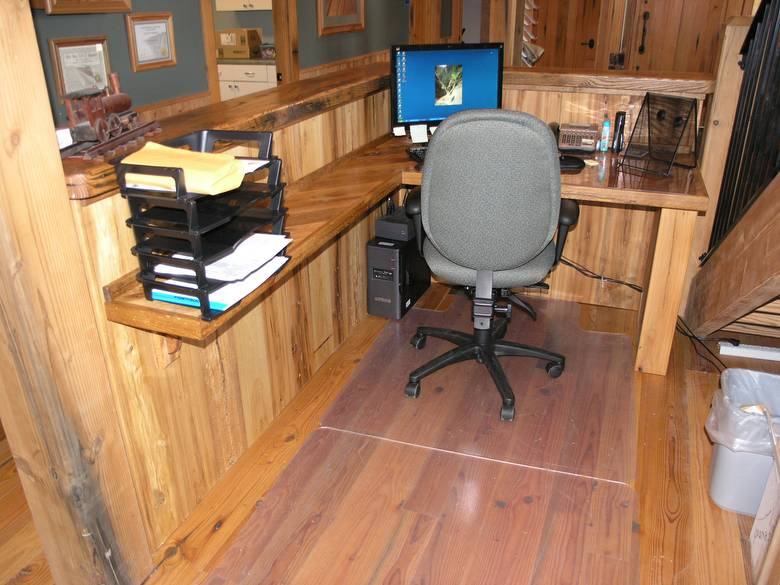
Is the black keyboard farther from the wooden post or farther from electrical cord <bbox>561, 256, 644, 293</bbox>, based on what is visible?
the wooden post

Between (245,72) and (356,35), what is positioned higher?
(356,35)

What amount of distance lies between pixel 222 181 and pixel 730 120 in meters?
2.22

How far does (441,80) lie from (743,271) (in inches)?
57.6

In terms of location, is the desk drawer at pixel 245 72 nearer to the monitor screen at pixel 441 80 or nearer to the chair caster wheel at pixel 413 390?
the monitor screen at pixel 441 80

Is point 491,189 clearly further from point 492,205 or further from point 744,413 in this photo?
point 744,413

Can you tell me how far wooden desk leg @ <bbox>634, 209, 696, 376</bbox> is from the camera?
2471 millimetres

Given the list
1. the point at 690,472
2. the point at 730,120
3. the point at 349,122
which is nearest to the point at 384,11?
the point at 349,122

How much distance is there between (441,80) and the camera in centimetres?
289

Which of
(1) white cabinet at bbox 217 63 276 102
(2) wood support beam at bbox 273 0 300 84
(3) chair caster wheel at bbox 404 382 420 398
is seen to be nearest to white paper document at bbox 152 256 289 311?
(3) chair caster wheel at bbox 404 382 420 398

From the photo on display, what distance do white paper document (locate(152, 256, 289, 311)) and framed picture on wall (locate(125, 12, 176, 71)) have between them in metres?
2.35

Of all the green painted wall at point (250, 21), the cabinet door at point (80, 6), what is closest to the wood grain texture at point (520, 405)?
the cabinet door at point (80, 6)

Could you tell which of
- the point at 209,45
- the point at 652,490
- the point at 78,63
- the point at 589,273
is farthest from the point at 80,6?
the point at 652,490

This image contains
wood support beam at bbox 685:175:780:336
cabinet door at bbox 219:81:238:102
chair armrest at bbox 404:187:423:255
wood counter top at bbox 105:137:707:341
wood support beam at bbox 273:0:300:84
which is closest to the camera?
wood counter top at bbox 105:137:707:341

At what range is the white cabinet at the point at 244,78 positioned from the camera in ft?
17.5
